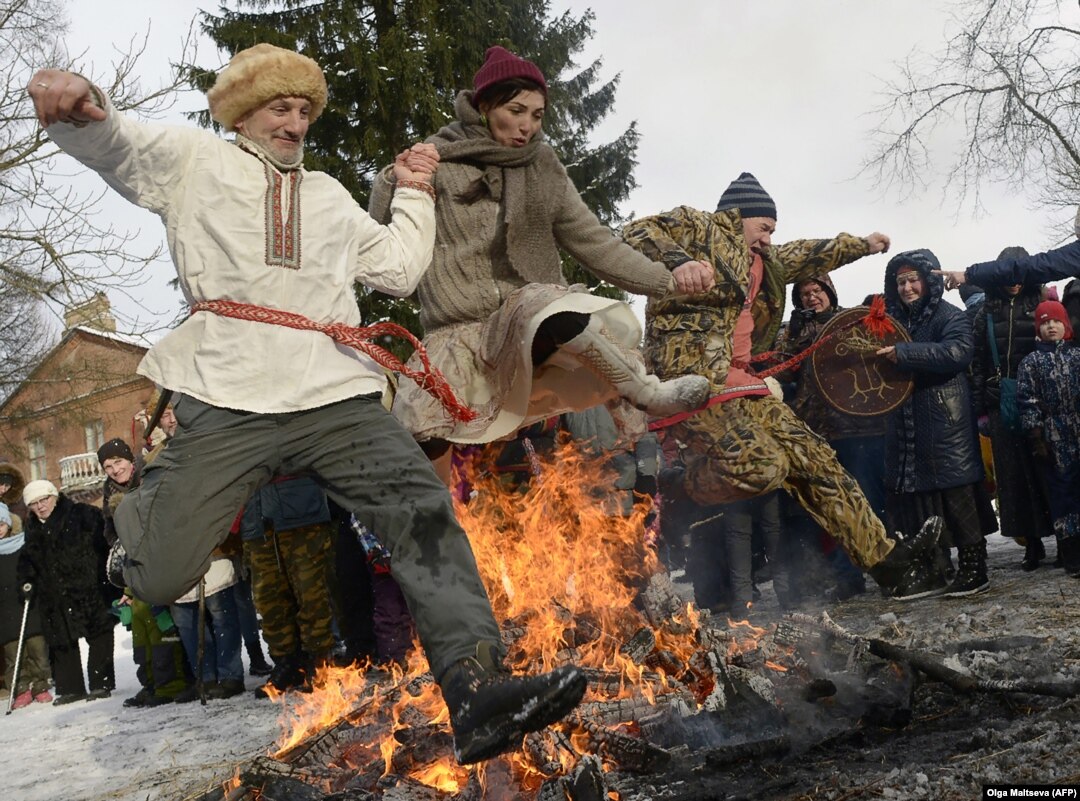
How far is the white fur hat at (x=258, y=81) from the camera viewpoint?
129 inches

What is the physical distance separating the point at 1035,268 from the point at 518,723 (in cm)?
533

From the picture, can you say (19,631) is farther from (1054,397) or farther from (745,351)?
(1054,397)

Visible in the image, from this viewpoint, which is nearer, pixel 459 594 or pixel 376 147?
pixel 459 594

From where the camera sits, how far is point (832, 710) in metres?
3.61

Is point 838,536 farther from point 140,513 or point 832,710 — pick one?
point 140,513

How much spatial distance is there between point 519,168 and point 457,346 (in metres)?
0.82

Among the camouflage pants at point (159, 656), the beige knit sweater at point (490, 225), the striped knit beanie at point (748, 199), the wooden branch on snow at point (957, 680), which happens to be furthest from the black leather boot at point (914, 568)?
the camouflage pants at point (159, 656)

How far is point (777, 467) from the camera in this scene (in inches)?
213

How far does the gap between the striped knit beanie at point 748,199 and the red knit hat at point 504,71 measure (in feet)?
7.25

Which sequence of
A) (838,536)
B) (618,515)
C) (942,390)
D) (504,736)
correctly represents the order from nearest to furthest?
(504,736)
(618,515)
(838,536)
(942,390)

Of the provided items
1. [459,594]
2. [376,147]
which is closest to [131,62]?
[376,147]

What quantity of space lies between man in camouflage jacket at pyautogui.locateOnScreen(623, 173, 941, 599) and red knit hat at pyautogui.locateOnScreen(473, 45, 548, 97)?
4.35ft

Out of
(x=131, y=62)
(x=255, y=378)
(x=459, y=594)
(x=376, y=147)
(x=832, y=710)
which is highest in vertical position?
(x=131, y=62)

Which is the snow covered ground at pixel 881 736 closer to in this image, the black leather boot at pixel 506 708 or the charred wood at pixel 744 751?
the charred wood at pixel 744 751
